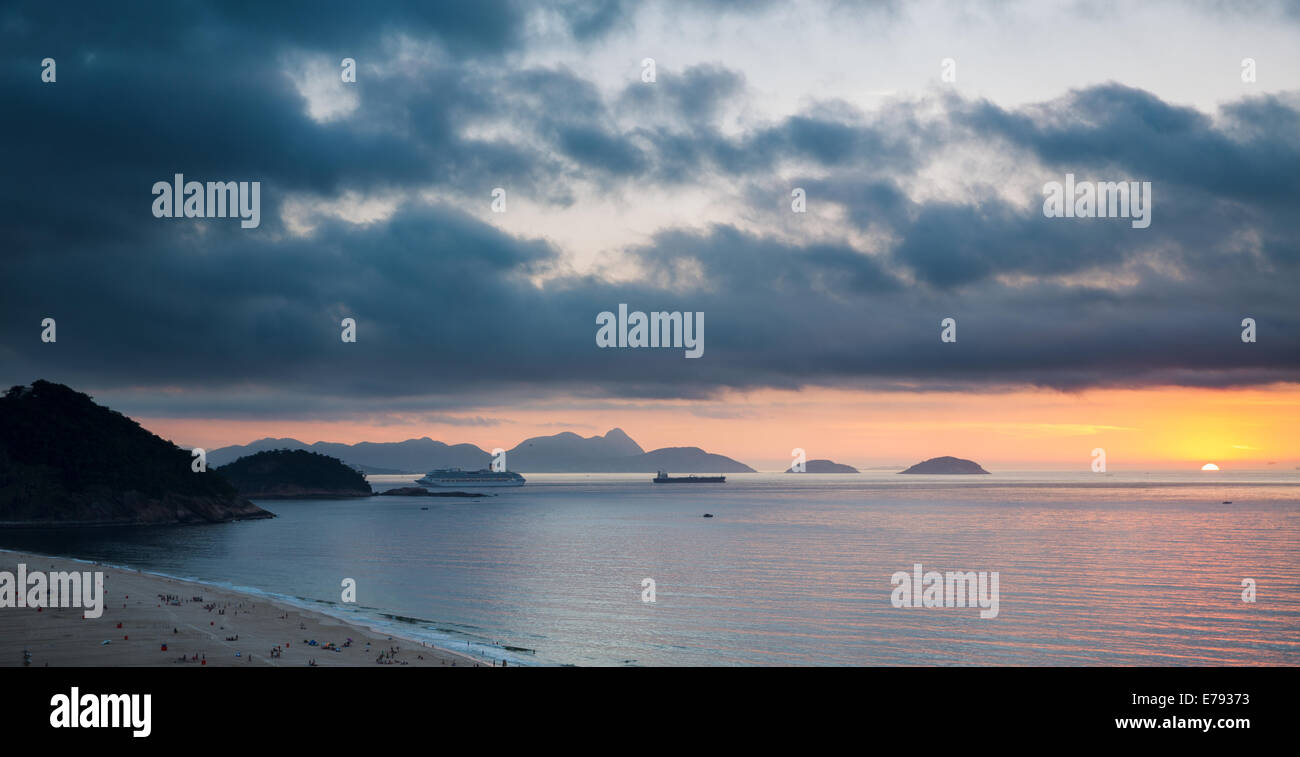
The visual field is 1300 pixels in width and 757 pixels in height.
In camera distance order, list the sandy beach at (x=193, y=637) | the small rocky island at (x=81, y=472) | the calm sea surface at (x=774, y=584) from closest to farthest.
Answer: the sandy beach at (x=193, y=637) < the calm sea surface at (x=774, y=584) < the small rocky island at (x=81, y=472)

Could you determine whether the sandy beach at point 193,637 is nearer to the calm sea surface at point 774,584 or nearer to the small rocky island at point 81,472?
the calm sea surface at point 774,584

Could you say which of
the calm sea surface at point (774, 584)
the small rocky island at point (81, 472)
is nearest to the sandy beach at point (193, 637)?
the calm sea surface at point (774, 584)

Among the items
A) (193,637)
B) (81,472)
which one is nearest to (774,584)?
(193,637)

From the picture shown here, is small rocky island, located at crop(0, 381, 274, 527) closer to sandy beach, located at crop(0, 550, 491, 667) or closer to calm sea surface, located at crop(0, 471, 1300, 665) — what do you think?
calm sea surface, located at crop(0, 471, 1300, 665)

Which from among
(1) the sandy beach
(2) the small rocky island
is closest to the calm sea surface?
(1) the sandy beach

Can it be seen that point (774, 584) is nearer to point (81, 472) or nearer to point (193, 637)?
point (193, 637)

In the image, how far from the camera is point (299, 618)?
49281mm

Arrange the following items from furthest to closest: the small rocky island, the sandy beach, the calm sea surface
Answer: the small rocky island, the calm sea surface, the sandy beach

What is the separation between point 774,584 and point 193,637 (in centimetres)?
4674

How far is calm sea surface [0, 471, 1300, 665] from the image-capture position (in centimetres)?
4519

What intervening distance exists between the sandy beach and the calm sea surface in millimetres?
4847

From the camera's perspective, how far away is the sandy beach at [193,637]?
3491 centimetres

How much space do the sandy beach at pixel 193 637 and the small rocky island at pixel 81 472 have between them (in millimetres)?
138416

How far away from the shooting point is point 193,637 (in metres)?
40.1
